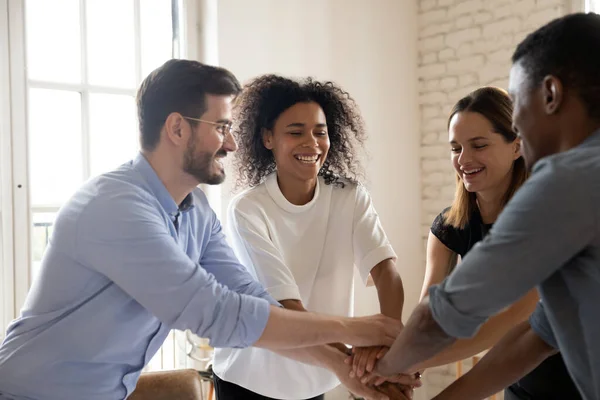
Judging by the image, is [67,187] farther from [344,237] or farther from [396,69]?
[396,69]

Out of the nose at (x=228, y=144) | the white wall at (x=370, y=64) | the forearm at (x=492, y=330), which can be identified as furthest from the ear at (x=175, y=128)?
the white wall at (x=370, y=64)

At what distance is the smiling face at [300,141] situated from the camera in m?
1.95

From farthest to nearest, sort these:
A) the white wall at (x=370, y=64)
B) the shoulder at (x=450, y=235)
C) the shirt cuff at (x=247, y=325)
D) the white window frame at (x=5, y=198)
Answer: the white wall at (x=370, y=64) → the white window frame at (x=5, y=198) → the shoulder at (x=450, y=235) → the shirt cuff at (x=247, y=325)

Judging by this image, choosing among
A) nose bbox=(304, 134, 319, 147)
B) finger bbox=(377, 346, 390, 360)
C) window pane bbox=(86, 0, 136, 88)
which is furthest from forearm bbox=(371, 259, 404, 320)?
window pane bbox=(86, 0, 136, 88)

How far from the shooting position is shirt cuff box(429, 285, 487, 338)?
1.02 meters

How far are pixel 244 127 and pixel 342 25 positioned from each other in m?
1.86

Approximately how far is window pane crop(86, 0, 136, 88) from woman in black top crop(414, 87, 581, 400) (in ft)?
5.91

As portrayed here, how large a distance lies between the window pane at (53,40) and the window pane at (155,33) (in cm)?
34

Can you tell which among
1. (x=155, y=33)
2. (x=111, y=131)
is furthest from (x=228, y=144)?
(x=155, y=33)

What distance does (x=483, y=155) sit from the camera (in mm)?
1849

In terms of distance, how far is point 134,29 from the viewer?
313 centimetres

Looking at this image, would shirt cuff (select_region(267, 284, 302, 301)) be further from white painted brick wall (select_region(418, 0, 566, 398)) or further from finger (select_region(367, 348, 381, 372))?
white painted brick wall (select_region(418, 0, 566, 398))

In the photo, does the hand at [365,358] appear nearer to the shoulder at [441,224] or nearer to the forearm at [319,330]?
the forearm at [319,330]

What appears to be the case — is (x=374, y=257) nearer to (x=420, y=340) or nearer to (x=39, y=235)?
(x=420, y=340)
